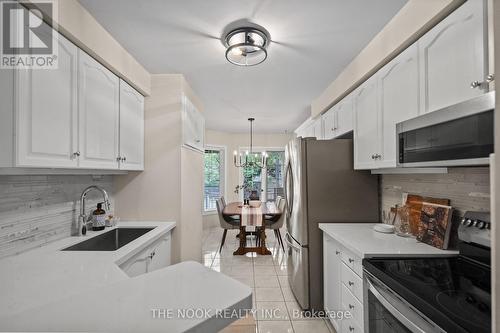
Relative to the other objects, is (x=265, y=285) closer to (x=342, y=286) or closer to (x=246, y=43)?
(x=342, y=286)

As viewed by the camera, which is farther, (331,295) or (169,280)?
(331,295)

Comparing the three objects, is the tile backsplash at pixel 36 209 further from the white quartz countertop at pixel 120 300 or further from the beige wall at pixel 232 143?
the beige wall at pixel 232 143

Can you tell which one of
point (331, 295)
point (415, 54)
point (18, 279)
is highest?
point (415, 54)

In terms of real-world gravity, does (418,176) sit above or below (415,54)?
below

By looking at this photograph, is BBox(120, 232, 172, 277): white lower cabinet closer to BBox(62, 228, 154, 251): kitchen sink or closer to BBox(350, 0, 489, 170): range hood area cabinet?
BBox(62, 228, 154, 251): kitchen sink

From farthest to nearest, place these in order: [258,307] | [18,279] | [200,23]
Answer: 1. [258,307]
2. [200,23]
3. [18,279]

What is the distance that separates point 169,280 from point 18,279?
0.86 meters

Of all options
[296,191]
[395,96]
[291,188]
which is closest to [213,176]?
[291,188]

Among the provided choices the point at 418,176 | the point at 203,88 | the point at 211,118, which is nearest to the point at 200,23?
the point at 203,88

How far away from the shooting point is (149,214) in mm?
2459

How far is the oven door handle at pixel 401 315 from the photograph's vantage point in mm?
919

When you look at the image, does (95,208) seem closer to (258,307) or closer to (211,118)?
(258,307)

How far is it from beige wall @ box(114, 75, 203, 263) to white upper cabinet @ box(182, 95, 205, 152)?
3.0 inches

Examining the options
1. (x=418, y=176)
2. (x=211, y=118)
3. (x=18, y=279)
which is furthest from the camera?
(x=211, y=118)
